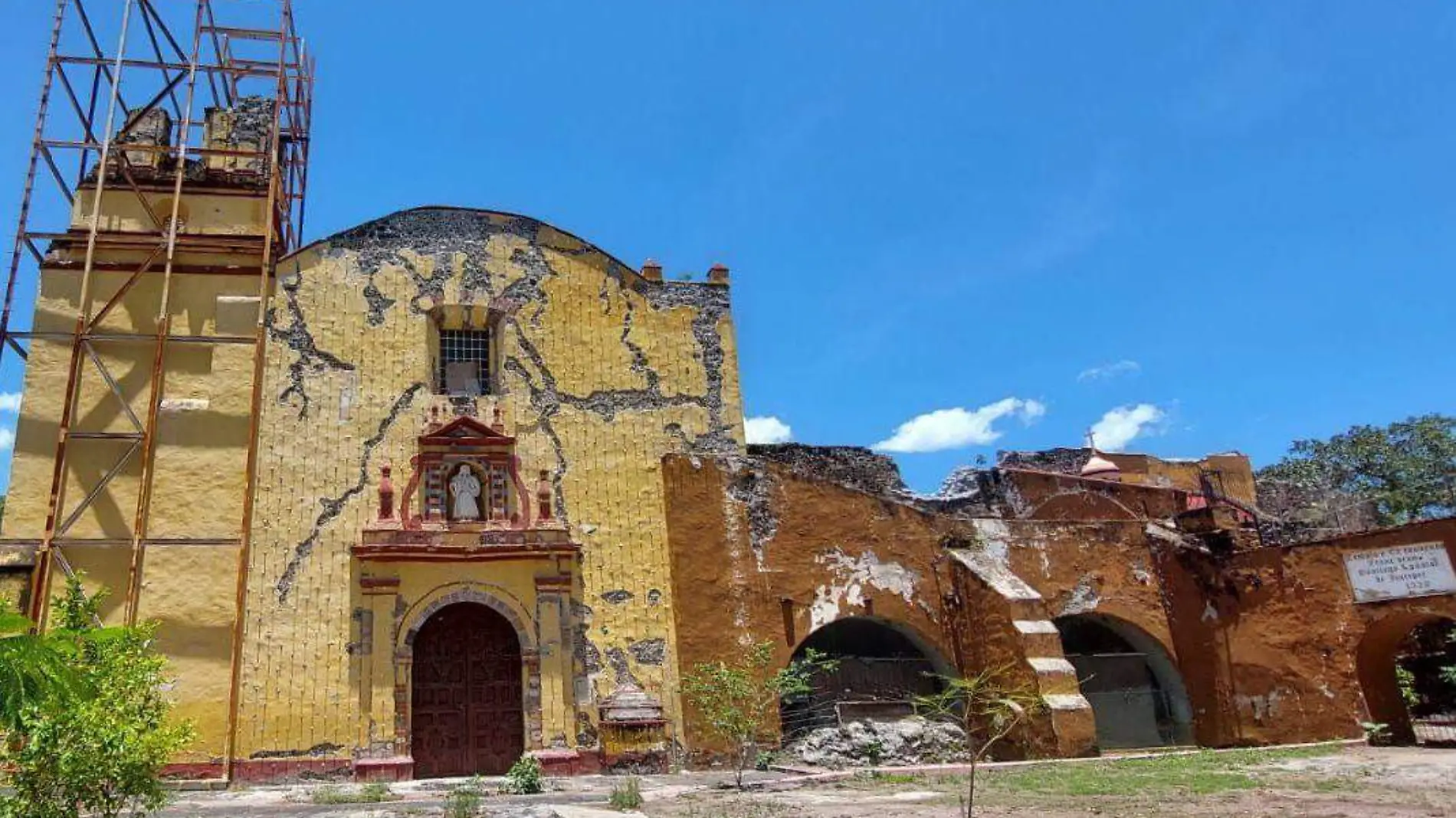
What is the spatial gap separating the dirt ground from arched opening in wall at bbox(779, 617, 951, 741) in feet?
7.61

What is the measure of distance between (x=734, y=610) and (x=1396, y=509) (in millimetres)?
26935

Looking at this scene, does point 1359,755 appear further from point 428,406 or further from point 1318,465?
point 1318,465

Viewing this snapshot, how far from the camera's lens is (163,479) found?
1545 cm

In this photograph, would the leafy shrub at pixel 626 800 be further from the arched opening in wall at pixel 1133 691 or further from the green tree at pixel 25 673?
the arched opening in wall at pixel 1133 691

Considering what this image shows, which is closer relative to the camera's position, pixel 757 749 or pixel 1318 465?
pixel 757 749

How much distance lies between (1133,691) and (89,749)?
15.8 meters

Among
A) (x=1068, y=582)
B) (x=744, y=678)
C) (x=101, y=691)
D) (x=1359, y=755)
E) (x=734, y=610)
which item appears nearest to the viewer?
(x=101, y=691)

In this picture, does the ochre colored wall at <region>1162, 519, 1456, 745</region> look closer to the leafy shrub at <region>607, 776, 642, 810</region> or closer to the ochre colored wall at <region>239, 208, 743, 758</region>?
the ochre colored wall at <region>239, 208, 743, 758</region>

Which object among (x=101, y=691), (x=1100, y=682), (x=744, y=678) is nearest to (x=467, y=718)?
(x=744, y=678)

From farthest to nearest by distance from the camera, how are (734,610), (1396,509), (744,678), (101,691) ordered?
(1396,509), (734,610), (744,678), (101,691)

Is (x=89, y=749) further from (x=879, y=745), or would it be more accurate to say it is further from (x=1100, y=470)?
(x=1100, y=470)

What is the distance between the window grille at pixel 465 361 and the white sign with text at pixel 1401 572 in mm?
13744

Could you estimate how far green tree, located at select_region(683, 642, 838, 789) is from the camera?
568 inches

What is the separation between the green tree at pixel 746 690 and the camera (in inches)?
568
